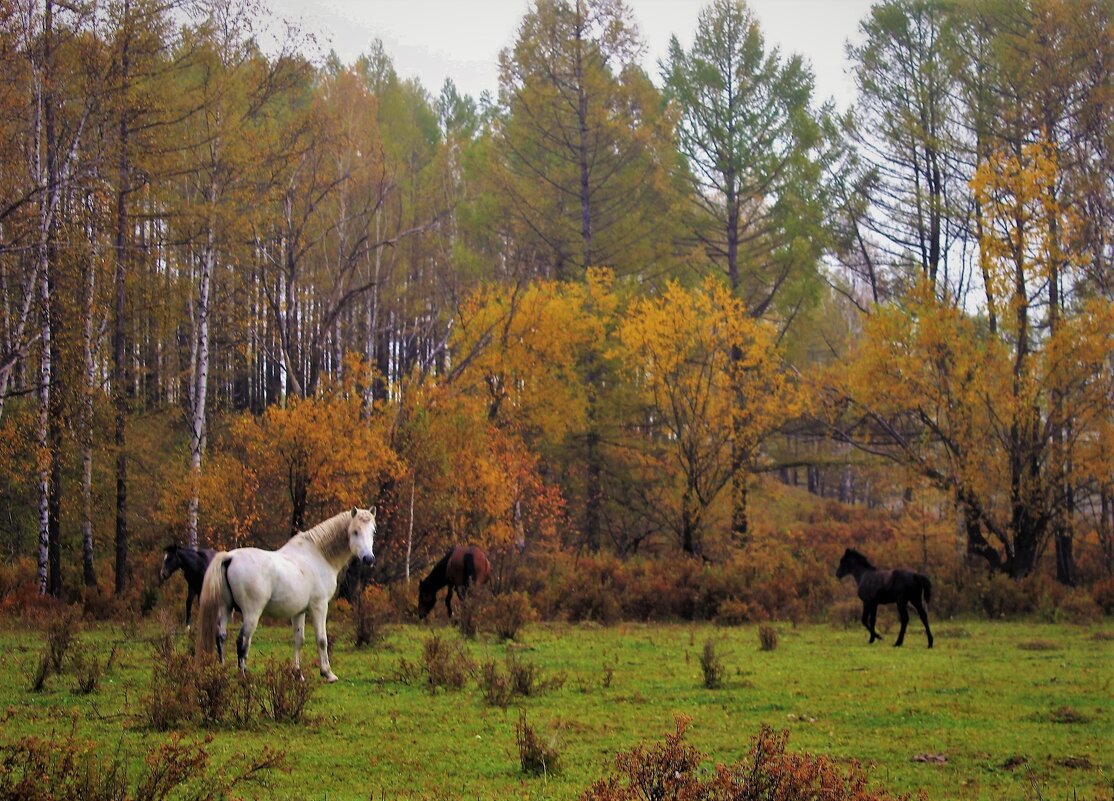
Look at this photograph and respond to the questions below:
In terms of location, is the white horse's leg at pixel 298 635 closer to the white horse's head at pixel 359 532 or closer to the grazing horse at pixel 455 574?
the white horse's head at pixel 359 532

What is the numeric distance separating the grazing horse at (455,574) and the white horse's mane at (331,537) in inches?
226

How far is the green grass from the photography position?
21.1ft

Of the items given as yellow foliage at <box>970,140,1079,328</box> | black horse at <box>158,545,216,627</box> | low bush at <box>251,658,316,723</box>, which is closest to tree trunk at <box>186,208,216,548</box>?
black horse at <box>158,545,216,627</box>

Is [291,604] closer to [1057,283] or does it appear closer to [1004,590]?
[1004,590]

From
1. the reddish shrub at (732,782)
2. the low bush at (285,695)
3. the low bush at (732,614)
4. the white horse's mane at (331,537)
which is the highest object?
the white horse's mane at (331,537)

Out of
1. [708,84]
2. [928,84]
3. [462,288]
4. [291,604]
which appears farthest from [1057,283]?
[291,604]

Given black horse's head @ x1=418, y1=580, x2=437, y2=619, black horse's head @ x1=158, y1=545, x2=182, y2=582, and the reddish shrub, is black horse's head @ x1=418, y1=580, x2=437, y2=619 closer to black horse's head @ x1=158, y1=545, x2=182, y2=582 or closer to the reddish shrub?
black horse's head @ x1=158, y1=545, x2=182, y2=582

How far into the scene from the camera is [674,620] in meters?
17.6

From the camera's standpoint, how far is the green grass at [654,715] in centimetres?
643

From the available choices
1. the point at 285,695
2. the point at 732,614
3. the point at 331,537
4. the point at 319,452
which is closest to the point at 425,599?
the point at 319,452

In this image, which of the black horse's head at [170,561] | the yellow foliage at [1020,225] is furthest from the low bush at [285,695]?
the yellow foliage at [1020,225]

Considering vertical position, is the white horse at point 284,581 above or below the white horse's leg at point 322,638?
above

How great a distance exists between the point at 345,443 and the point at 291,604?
7.17 meters

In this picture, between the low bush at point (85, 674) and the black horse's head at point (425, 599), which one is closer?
the low bush at point (85, 674)
